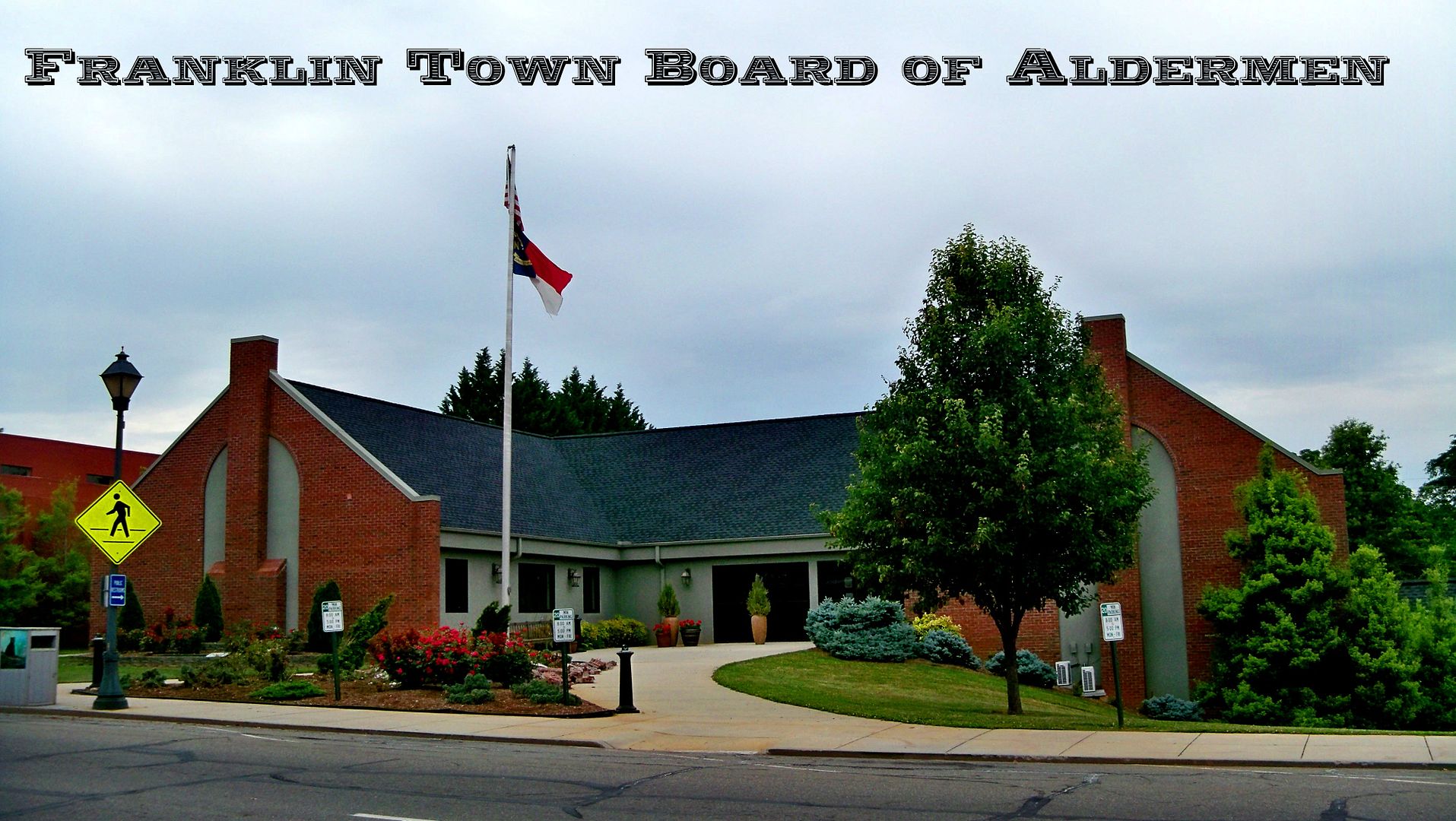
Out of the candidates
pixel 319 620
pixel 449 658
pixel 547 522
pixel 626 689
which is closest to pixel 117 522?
pixel 449 658

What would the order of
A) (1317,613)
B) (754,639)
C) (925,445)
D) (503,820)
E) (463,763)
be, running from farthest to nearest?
(754,639), (1317,613), (925,445), (463,763), (503,820)

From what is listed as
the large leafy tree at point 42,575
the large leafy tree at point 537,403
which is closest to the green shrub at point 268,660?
the large leafy tree at point 42,575

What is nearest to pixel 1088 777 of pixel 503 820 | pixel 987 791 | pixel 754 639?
pixel 987 791

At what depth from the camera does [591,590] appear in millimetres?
38031

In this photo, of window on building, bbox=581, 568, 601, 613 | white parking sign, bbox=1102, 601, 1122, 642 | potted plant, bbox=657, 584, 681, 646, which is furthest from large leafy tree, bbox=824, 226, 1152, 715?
window on building, bbox=581, 568, 601, 613

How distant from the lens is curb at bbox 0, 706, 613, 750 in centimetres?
1616

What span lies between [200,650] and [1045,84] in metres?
25.3

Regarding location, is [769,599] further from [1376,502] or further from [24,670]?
[1376,502]

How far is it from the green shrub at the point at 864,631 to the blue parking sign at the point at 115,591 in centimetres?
1490

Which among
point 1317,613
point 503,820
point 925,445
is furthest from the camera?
point 1317,613

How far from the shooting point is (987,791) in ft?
38.8

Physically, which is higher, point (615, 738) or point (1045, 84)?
point (1045, 84)

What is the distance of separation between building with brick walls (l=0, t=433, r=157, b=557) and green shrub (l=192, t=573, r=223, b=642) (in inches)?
580

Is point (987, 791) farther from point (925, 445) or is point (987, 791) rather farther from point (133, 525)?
point (133, 525)
